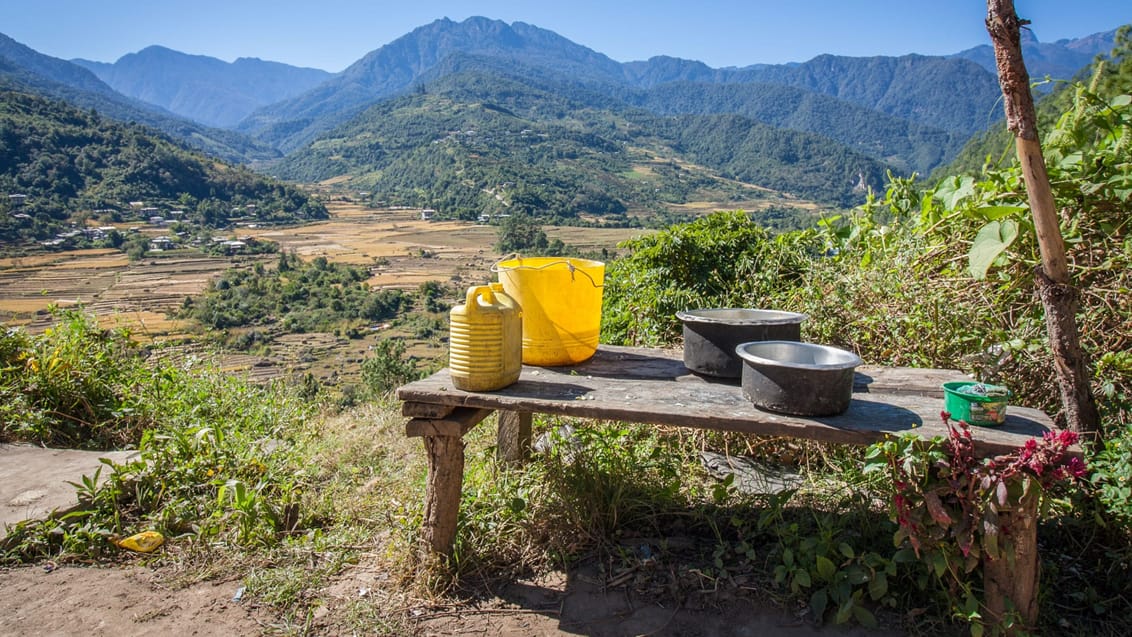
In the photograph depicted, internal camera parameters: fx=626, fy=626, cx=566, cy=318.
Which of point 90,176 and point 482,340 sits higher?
point 90,176

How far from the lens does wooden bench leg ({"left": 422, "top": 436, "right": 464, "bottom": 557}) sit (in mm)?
2150

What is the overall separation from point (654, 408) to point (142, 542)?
213 centimetres

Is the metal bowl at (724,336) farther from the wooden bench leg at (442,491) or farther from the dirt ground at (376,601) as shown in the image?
the wooden bench leg at (442,491)

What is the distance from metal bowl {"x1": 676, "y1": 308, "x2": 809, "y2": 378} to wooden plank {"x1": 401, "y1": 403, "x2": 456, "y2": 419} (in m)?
0.86

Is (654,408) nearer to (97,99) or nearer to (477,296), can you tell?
(477,296)

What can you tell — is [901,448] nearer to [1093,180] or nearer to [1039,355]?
[1039,355]

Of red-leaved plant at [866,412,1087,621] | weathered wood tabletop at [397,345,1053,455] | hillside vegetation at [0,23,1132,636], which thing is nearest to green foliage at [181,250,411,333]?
hillside vegetation at [0,23,1132,636]

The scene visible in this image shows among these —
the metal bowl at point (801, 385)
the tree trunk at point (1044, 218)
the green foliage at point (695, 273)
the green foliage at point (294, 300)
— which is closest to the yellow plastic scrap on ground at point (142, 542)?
the metal bowl at point (801, 385)

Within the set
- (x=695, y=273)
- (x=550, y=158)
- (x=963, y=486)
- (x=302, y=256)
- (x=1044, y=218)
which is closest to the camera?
(x=963, y=486)

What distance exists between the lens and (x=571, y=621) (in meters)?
2.04

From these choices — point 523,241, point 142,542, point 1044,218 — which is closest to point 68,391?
point 142,542

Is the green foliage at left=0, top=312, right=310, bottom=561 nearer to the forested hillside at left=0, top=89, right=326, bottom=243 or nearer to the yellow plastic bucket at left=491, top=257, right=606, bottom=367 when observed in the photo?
the yellow plastic bucket at left=491, top=257, right=606, bottom=367

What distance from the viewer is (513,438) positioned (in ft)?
9.64

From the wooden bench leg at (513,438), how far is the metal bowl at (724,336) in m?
0.97
